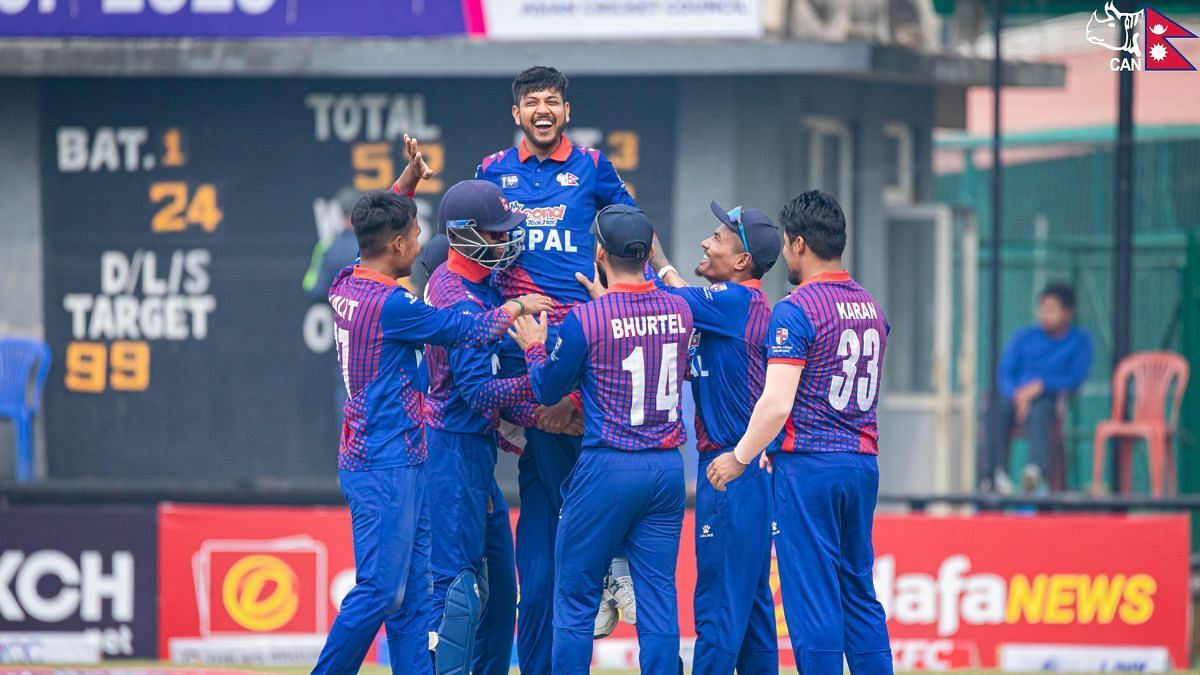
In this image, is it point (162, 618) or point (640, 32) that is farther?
point (640, 32)

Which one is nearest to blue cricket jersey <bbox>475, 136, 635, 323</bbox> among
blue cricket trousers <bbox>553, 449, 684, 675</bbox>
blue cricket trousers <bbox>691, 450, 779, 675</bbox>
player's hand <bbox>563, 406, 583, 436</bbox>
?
player's hand <bbox>563, 406, 583, 436</bbox>

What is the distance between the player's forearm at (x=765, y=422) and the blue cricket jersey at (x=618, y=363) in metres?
0.35

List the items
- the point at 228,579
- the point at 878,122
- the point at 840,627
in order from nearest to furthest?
1. the point at 840,627
2. the point at 228,579
3. the point at 878,122

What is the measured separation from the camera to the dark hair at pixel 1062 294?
502 inches

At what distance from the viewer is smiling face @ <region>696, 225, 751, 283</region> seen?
783 centimetres

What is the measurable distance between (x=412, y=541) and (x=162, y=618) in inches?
165

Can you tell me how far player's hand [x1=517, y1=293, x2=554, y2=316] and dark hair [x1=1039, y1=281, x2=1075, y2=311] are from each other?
6150 mm

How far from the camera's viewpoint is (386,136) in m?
13.0

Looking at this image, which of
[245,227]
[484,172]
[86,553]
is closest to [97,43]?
[245,227]

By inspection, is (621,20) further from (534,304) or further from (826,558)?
(826,558)

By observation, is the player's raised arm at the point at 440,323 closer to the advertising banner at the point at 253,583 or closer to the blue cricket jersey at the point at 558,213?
the blue cricket jersey at the point at 558,213

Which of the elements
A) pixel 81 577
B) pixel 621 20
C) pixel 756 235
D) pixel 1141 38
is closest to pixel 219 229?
pixel 81 577

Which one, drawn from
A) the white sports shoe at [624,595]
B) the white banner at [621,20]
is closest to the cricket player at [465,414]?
the white sports shoe at [624,595]

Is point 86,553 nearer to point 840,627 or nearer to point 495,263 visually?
point 495,263
